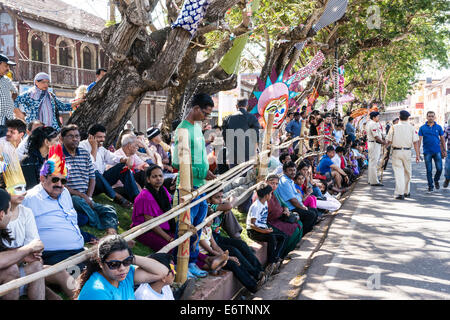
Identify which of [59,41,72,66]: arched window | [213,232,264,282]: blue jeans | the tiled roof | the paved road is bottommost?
the paved road

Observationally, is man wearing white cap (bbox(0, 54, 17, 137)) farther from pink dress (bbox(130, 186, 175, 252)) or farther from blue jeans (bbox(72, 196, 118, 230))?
pink dress (bbox(130, 186, 175, 252))

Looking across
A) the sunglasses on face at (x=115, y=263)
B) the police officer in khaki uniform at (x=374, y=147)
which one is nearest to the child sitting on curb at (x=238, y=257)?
the sunglasses on face at (x=115, y=263)

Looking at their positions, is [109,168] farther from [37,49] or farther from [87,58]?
[87,58]

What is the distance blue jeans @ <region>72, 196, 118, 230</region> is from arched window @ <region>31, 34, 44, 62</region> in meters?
16.0

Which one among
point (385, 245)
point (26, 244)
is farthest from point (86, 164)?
point (385, 245)

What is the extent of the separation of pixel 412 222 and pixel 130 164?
15.6 ft

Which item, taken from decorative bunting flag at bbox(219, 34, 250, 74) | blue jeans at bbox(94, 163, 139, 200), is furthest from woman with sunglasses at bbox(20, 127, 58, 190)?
decorative bunting flag at bbox(219, 34, 250, 74)

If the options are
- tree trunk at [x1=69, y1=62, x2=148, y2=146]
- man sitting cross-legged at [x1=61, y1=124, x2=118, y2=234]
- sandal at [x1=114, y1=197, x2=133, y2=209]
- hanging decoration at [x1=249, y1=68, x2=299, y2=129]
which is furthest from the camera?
hanging decoration at [x1=249, y1=68, x2=299, y2=129]

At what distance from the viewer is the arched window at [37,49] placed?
19078 mm

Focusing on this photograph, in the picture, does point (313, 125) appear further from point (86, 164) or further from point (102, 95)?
point (86, 164)

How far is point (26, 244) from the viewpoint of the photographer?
134 inches

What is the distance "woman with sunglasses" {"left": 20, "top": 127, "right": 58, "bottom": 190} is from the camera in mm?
4930

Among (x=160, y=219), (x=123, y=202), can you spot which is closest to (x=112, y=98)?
(x=123, y=202)

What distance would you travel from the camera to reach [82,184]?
5.46 meters
